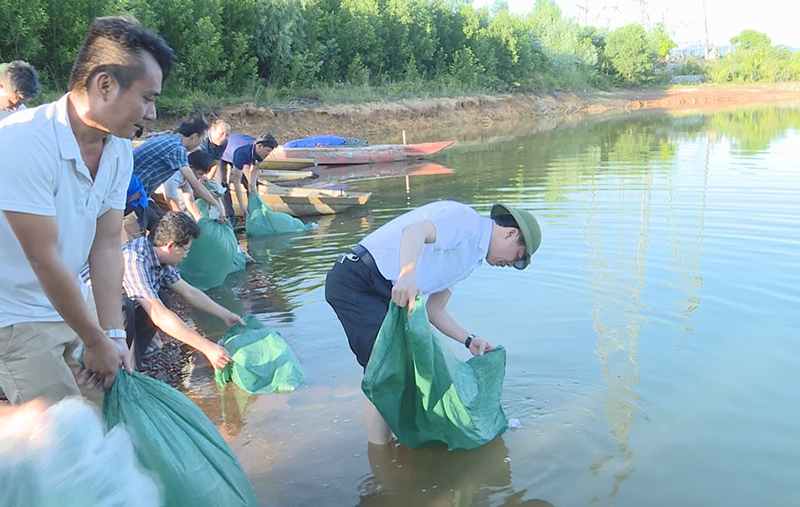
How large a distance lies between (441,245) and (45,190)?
1599 mm

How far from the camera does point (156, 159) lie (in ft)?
17.4

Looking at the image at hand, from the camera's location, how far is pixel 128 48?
213cm

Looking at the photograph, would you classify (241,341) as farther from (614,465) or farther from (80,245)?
(614,465)

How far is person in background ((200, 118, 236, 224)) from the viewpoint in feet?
25.5

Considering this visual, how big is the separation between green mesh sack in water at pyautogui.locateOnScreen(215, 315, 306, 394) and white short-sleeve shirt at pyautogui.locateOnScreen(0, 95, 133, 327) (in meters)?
1.67

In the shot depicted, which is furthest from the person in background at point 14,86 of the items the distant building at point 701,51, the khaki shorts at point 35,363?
the distant building at point 701,51

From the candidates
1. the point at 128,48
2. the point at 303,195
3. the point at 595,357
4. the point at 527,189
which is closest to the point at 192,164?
the point at 303,195

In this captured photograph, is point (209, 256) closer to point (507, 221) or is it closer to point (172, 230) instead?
point (172, 230)

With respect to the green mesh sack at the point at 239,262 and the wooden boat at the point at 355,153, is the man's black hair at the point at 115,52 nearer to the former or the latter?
the green mesh sack at the point at 239,262

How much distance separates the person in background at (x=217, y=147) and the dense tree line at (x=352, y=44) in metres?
11.3

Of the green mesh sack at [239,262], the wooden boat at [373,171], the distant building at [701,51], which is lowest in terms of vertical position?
the wooden boat at [373,171]

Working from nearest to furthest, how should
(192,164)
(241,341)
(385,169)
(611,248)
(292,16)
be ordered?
(241,341) → (192,164) → (611,248) → (385,169) → (292,16)

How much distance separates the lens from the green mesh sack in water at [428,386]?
2.97m

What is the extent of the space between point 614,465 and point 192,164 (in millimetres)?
4933
